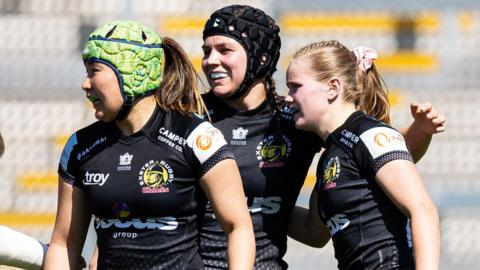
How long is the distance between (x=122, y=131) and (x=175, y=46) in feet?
1.09

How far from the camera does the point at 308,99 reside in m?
3.47

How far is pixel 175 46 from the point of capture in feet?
11.3

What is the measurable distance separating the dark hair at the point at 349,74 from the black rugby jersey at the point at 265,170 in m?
0.26

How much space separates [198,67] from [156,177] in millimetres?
3502

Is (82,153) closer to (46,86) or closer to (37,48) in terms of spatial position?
(46,86)

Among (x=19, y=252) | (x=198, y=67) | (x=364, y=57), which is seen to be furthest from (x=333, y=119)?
(x=198, y=67)

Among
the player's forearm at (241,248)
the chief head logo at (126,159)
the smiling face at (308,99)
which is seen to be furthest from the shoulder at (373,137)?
the chief head logo at (126,159)

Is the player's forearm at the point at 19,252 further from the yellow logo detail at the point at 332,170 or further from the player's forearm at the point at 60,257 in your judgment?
the yellow logo detail at the point at 332,170

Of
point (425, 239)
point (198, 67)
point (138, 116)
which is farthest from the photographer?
point (198, 67)

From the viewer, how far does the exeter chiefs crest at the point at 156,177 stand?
3264 mm

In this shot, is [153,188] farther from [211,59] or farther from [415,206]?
[415,206]

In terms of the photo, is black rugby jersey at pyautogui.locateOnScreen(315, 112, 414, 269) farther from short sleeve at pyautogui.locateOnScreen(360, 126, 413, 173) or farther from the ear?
the ear

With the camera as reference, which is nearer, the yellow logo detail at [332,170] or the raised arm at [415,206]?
the raised arm at [415,206]

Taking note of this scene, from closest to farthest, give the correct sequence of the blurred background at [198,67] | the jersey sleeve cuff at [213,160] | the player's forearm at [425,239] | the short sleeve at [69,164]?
the player's forearm at [425,239], the jersey sleeve cuff at [213,160], the short sleeve at [69,164], the blurred background at [198,67]
